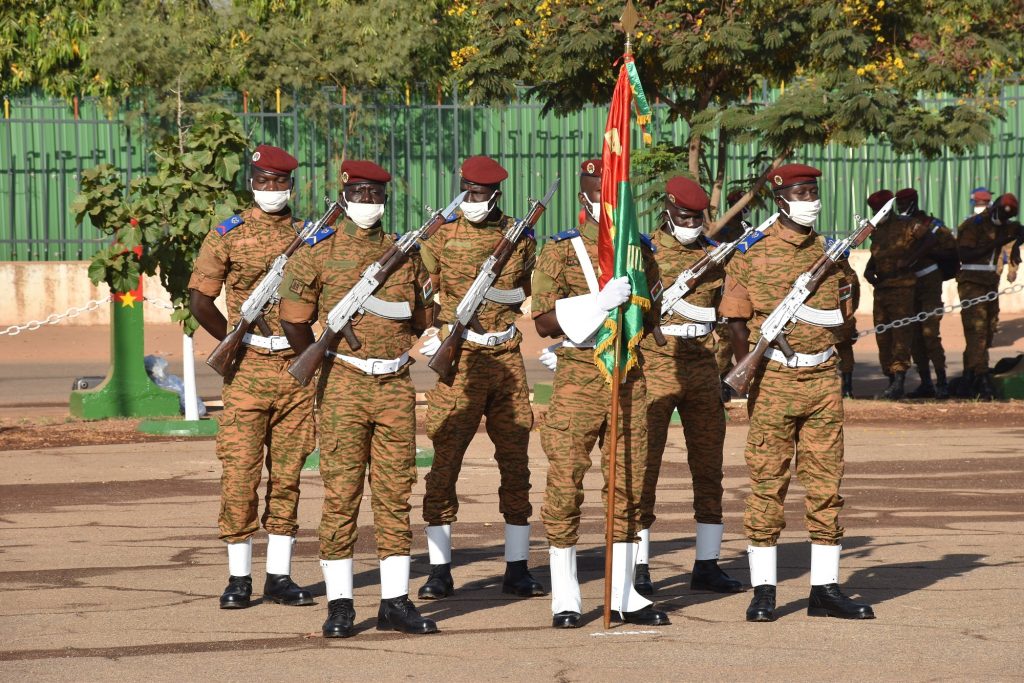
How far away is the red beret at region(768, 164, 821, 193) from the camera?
26.5 feet

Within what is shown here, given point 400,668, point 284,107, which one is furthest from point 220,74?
point 400,668

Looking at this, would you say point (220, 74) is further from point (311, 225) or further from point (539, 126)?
point (311, 225)

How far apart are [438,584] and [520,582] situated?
407 mm

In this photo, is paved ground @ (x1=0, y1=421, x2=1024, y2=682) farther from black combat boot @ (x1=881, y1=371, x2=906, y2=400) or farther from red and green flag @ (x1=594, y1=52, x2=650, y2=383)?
black combat boot @ (x1=881, y1=371, x2=906, y2=400)

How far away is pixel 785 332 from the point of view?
26.3 feet

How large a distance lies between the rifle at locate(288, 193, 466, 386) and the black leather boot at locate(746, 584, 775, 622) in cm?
211

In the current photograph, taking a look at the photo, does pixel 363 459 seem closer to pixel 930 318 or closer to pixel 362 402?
pixel 362 402

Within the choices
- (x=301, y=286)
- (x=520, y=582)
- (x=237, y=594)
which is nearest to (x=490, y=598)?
(x=520, y=582)

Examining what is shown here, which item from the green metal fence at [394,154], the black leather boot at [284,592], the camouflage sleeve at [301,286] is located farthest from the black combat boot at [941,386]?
the camouflage sleeve at [301,286]

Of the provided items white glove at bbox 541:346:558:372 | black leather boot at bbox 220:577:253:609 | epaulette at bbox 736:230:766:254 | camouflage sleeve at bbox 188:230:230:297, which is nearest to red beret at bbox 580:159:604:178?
epaulette at bbox 736:230:766:254

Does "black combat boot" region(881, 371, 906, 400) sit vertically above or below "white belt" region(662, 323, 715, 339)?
below

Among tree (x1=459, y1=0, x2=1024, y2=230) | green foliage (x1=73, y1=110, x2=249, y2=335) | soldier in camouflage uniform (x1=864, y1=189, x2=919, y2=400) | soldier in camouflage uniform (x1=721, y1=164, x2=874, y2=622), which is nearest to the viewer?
soldier in camouflage uniform (x1=721, y1=164, x2=874, y2=622)

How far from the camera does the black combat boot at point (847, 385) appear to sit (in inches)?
667

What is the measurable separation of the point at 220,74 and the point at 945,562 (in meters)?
18.0
